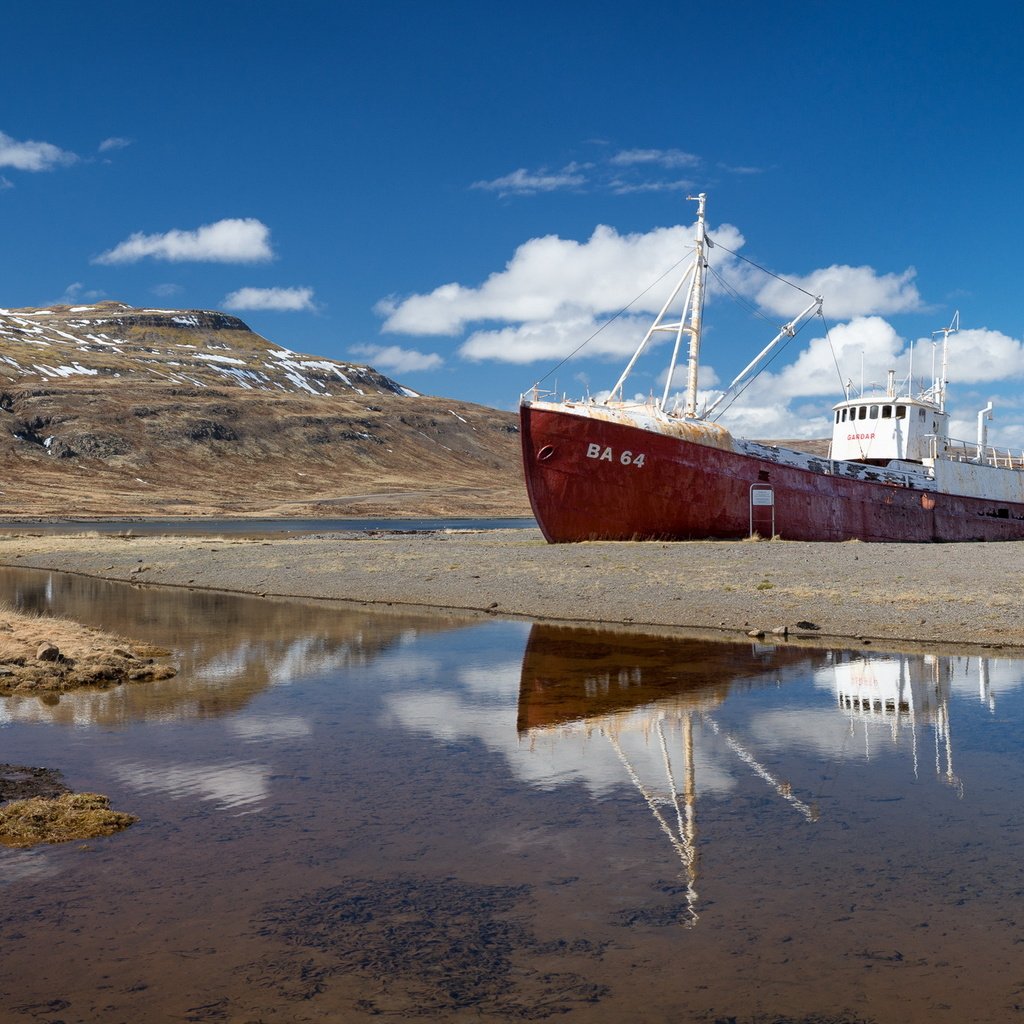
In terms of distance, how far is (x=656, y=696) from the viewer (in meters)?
15.0

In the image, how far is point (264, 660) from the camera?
62.3 feet

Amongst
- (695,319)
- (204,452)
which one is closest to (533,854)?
(695,319)

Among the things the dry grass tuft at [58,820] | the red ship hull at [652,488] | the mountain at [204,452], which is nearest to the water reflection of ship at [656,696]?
the dry grass tuft at [58,820]

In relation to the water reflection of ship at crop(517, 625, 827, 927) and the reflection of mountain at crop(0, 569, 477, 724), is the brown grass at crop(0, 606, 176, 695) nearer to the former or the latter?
the reflection of mountain at crop(0, 569, 477, 724)

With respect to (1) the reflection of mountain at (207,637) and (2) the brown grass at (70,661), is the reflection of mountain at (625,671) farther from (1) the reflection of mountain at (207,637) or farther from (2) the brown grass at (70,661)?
(2) the brown grass at (70,661)

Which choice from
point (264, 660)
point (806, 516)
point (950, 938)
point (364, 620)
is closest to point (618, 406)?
point (806, 516)

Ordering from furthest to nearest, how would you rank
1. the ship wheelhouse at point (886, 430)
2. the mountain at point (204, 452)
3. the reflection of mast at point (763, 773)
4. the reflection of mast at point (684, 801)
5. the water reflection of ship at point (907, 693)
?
the mountain at point (204, 452), the ship wheelhouse at point (886, 430), the water reflection of ship at point (907, 693), the reflection of mast at point (763, 773), the reflection of mast at point (684, 801)

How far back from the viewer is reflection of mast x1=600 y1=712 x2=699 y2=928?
7705 mm

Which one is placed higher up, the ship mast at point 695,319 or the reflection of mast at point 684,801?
the ship mast at point 695,319

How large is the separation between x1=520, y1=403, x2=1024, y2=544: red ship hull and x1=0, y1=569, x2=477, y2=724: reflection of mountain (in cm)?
1318

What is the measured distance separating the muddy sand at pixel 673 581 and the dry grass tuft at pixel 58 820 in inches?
573

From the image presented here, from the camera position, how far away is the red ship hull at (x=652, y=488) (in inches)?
1519

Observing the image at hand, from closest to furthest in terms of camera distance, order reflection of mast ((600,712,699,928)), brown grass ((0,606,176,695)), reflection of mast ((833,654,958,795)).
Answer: reflection of mast ((600,712,699,928))
reflection of mast ((833,654,958,795))
brown grass ((0,606,176,695))

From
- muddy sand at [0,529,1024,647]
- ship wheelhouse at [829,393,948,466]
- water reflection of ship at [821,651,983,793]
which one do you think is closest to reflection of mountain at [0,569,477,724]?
muddy sand at [0,529,1024,647]
